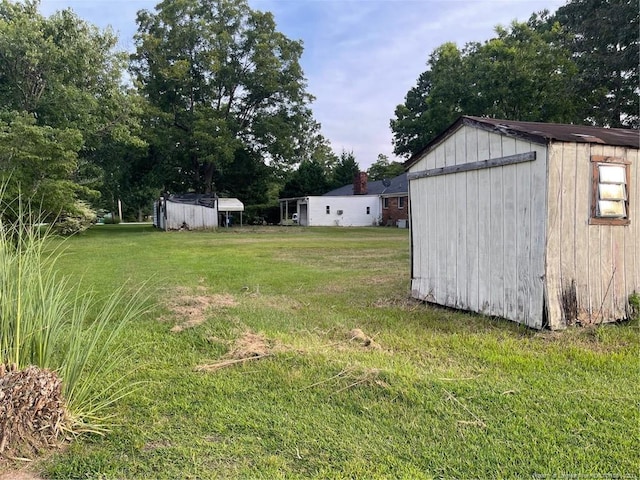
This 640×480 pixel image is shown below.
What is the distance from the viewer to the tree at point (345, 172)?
42.4 m

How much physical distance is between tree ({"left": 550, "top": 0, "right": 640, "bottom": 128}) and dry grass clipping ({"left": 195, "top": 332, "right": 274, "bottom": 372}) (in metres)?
19.6

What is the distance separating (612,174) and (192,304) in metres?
5.24

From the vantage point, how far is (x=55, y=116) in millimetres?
18453

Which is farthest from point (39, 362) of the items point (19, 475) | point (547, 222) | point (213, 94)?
point (213, 94)

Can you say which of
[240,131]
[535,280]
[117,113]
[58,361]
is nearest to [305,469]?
[58,361]

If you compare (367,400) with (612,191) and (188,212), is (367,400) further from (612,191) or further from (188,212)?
(188,212)

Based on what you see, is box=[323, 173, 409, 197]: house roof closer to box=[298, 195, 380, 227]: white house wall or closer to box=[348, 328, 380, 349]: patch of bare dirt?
box=[298, 195, 380, 227]: white house wall

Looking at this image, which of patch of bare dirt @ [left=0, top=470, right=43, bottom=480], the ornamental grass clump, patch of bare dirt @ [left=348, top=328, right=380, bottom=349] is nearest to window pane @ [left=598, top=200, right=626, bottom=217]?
patch of bare dirt @ [left=348, top=328, right=380, bottom=349]

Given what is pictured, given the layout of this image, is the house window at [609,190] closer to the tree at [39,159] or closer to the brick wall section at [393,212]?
the tree at [39,159]

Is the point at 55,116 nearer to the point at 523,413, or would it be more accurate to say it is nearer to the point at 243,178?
the point at 243,178

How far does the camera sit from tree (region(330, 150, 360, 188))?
42.4 m

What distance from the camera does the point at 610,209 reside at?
4598 millimetres

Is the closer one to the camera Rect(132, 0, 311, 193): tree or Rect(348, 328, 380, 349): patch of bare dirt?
Rect(348, 328, 380, 349): patch of bare dirt

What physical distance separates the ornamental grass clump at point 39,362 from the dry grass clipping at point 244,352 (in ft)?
2.47
